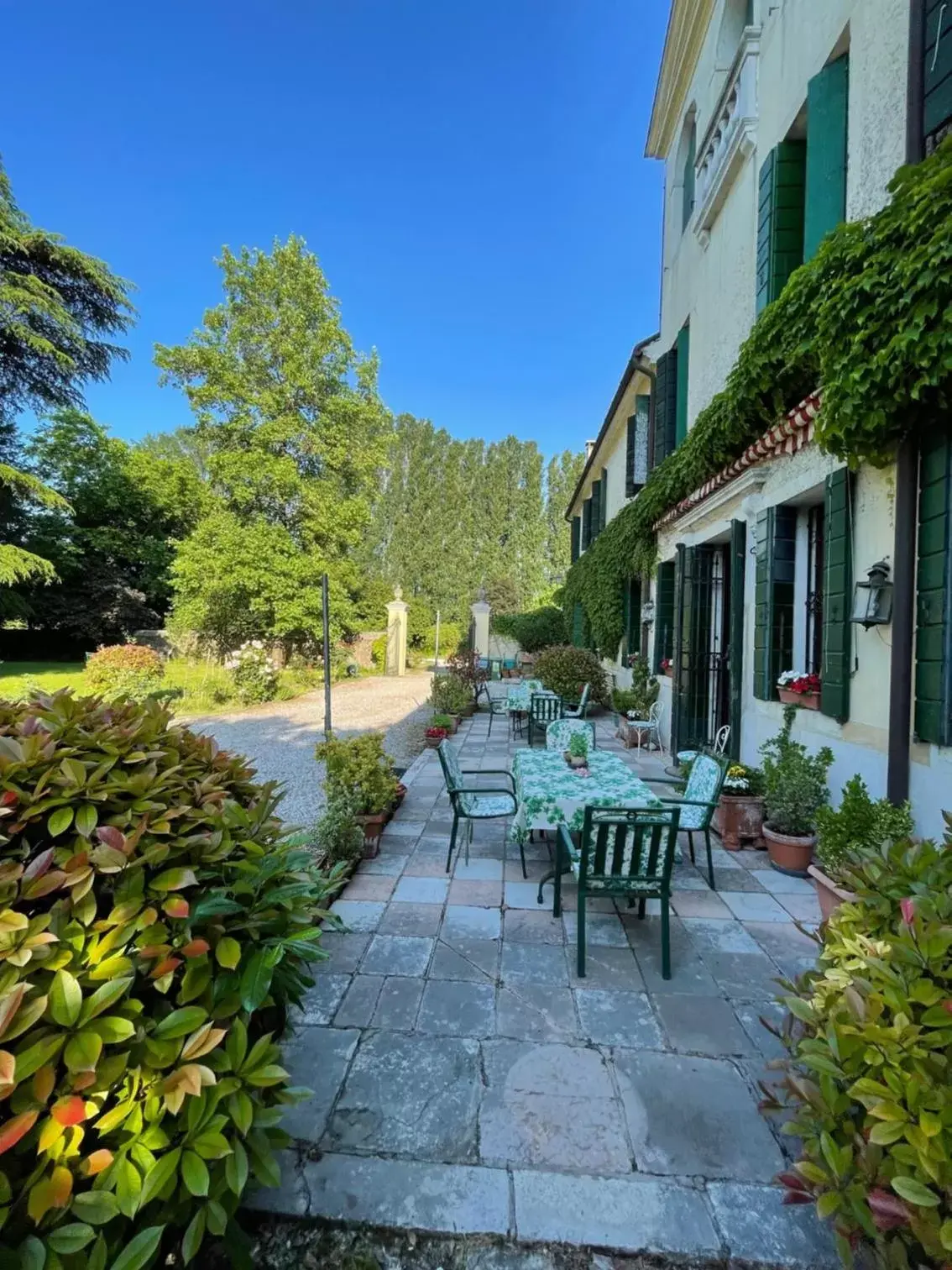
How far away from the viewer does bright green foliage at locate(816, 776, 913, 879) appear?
2795 millimetres

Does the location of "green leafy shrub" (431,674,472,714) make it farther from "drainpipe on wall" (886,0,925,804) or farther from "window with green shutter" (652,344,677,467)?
"drainpipe on wall" (886,0,925,804)

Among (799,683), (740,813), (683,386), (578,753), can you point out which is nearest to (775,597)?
(799,683)

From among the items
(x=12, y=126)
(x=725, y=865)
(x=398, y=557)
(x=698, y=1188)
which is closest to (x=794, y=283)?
(x=725, y=865)

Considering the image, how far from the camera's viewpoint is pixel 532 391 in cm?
2461

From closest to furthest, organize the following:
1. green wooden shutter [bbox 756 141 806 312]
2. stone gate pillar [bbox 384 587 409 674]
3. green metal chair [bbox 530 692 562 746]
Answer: green wooden shutter [bbox 756 141 806 312]
green metal chair [bbox 530 692 562 746]
stone gate pillar [bbox 384 587 409 674]

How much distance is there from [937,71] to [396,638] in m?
Result: 15.8

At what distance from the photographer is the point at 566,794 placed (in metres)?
3.28

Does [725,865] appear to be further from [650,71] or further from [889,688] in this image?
[650,71]

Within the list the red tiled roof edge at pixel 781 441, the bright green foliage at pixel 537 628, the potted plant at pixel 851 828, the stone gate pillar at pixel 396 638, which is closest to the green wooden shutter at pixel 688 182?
the red tiled roof edge at pixel 781 441

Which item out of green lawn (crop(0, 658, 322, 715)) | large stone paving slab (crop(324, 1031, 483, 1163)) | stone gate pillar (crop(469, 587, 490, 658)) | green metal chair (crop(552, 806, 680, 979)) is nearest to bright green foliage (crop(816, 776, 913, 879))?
green metal chair (crop(552, 806, 680, 979))

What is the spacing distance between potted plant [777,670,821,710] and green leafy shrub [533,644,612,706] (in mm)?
4555

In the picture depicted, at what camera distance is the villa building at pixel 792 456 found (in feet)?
9.69

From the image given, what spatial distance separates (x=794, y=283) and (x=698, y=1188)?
4.68 metres

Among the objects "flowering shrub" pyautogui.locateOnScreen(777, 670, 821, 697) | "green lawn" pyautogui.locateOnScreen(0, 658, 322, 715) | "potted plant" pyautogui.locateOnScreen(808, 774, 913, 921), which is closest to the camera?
"potted plant" pyautogui.locateOnScreen(808, 774, 913, 921)
